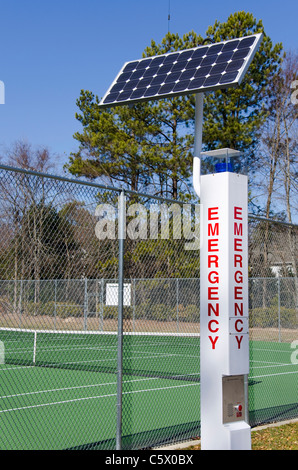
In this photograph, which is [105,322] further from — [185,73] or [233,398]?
[233,398]

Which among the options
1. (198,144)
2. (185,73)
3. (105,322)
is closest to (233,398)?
(198,144)

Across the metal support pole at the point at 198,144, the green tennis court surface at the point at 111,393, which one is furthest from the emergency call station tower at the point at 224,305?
the green tennis court surface at the point at 111,393

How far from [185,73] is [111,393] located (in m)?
6.92

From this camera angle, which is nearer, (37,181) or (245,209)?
(245,209)

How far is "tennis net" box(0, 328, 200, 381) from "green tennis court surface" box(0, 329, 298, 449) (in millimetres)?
35

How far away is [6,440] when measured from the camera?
839 cm

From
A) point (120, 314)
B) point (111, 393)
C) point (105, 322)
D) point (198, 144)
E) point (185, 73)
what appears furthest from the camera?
point (105, 322)

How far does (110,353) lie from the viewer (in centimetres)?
2164

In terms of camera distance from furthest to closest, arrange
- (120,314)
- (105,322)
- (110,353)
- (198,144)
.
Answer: (110,353)
(105,322)
(120,314)
(198,144)

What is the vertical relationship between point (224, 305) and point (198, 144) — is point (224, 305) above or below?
below

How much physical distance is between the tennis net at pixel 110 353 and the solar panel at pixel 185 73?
8.00 meters

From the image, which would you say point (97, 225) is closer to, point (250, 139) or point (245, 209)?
point (245, 209)

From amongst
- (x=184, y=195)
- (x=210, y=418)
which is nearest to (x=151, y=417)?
(x=210, y=418)

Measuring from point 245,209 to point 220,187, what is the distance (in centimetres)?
37
